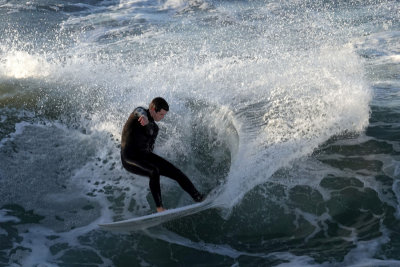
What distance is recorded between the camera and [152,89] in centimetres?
978

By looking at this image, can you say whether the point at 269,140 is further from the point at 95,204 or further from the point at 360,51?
the point at 360,51

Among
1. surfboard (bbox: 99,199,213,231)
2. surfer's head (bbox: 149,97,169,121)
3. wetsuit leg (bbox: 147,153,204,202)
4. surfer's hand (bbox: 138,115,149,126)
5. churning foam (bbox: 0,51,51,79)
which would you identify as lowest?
surfboard (bbox: 99,199,213,231)

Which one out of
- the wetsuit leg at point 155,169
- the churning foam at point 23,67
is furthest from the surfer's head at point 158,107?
→ the churning foam at point 23,67

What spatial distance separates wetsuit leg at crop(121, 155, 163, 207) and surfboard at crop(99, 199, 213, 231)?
18 centimetres

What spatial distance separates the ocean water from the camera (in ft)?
17.6

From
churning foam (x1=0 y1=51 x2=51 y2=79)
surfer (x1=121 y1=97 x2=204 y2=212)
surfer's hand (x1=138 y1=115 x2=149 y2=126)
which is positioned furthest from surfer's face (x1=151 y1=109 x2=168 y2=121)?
churning foam (x1=0 y1=51 x2=51 y2=79)

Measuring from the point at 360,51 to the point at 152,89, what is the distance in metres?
7.12

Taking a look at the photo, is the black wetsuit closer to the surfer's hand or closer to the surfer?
the surfer

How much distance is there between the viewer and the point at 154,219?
5.47 metres

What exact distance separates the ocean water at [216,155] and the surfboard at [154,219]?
0.15 metres

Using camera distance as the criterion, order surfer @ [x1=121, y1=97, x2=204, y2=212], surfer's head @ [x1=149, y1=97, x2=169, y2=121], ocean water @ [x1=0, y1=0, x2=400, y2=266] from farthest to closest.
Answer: surfer @ [x1=121, y1=97, x2=204, y2=212], surfer's head @ [x1=149, y1=97, x2=169, y2=121], ocean water @ [x1=0, y1=0, x2=400, y2=266]

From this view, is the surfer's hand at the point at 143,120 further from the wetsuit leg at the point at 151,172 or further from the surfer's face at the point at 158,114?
the wetsuit leg at the point at 151,172

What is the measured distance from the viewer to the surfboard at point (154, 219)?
5402 millimetres

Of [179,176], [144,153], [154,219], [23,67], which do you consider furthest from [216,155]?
[23,67]
